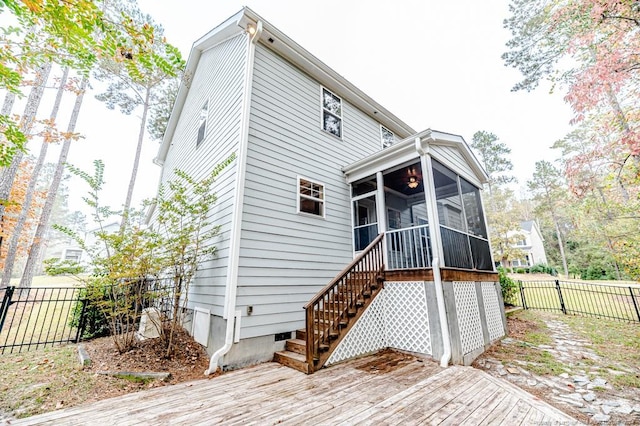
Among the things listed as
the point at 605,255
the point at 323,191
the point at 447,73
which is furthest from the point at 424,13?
the point at 605,255

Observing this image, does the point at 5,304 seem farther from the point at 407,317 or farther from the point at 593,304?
the point at 593,304

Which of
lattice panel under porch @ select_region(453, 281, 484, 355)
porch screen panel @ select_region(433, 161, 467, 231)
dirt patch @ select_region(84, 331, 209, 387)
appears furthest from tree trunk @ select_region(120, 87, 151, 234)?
lattice panel under porch @ select_region(453, 281, 484, 355)

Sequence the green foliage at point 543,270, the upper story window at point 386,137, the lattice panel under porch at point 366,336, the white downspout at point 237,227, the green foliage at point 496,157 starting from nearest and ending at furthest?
1. the white downspout at point 237,227
2. the lattice panel under porch at point 366,336
3. the upper story window at point 386,137
4. the green foliage at point 496,157
5. the green foliage at point 543,270

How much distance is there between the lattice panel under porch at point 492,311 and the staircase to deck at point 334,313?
10.4 ft

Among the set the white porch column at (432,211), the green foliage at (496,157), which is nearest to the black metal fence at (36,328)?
the white porch column at (432,211)

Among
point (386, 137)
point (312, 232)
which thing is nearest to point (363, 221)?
point (312, 232)

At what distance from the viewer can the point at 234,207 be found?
4.78 meters

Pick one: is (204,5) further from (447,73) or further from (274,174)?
(447,73)

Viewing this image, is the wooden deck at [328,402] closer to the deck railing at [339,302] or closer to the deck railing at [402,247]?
the deck railing at [339,302]

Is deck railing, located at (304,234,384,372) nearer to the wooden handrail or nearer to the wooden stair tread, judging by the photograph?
the wooden handrail

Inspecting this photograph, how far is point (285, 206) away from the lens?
18.2 feet

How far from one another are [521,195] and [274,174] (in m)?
49.2

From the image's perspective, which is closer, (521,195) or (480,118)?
(480,118)

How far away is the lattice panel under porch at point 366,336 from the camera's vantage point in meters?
4.57
